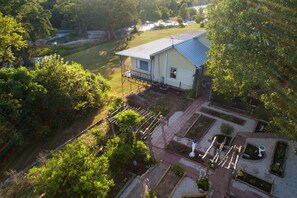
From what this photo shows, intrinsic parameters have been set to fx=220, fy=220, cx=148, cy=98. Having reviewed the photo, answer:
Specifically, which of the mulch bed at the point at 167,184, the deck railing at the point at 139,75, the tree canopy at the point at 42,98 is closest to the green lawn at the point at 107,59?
the deck railing at the point at 139,75

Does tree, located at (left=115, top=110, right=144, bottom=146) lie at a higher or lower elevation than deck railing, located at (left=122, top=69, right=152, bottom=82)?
higher

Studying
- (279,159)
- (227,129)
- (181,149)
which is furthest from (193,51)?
(279,159)

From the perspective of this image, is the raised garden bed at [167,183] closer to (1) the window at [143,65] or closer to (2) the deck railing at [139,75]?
(2) the deck railing at [139,75]

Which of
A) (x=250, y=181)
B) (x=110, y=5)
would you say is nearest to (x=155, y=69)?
(x=250, y=181)

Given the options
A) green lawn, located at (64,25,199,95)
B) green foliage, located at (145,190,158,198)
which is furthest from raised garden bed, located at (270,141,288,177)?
green lawn, located at (64,25,199,95)

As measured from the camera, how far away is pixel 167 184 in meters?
13.1

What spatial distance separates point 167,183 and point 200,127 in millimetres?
6560

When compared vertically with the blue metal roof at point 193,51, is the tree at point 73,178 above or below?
below

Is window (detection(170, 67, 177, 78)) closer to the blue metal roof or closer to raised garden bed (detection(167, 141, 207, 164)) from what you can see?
the blue metal roof

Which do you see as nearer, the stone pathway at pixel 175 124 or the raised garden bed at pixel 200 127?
the stone pathway at pixel 175 124

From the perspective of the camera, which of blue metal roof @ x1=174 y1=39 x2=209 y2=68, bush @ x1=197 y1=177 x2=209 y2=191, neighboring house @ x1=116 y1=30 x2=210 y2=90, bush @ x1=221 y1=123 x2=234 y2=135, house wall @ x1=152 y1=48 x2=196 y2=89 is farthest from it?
house wall @ x1=152 y1=48 x2=196 y2=89

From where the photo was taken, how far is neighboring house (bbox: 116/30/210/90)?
22438 mm

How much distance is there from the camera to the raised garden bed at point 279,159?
13711 mm

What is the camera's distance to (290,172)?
13766mm
